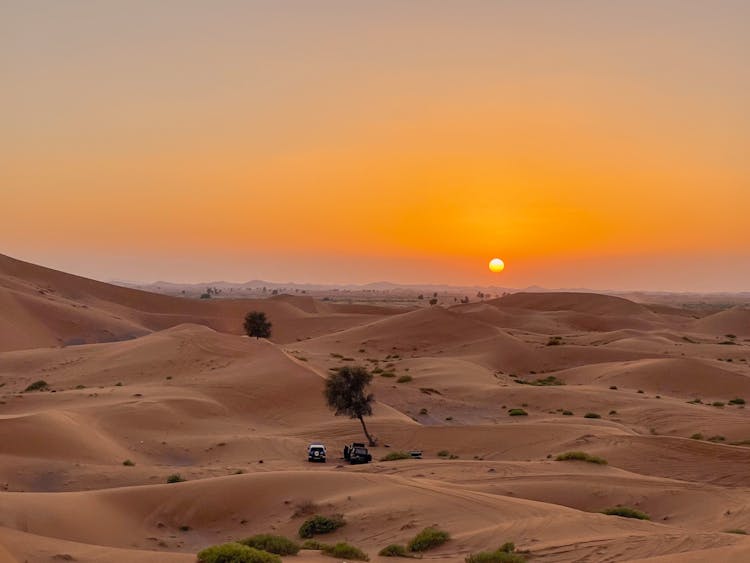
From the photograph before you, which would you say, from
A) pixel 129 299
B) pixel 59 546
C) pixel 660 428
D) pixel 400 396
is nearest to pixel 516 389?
pixel 400 396

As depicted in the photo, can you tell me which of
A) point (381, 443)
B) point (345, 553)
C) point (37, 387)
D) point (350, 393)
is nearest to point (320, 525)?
point (345, 553)

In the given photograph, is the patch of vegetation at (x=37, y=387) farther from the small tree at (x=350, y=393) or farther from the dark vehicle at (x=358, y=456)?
the dark vehicle at (x=358, y=456)

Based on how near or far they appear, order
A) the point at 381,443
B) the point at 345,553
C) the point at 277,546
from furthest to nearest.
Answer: the point at 381,443 < the point at 277,546 < the point at 345,553

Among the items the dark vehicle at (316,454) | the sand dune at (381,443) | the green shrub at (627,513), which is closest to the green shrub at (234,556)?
the sand dune at (381,443)

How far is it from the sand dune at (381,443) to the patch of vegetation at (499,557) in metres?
0.62

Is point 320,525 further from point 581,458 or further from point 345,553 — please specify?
point 581,458

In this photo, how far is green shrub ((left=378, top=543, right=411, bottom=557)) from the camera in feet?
45.9

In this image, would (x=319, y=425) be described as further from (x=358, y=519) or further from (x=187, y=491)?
(x=358, y=519)

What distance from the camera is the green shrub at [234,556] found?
11766mm

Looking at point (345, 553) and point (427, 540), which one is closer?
point (345, 553)

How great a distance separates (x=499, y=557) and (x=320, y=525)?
18.1ft

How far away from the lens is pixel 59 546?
41.4 feet

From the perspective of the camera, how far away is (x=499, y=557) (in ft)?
40.1

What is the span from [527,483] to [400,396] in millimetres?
26876
